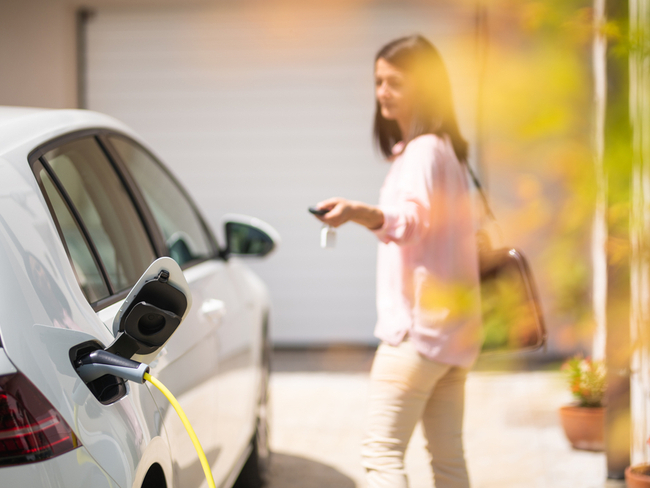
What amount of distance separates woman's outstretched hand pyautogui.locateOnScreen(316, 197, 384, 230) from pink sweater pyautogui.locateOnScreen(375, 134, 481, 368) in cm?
5

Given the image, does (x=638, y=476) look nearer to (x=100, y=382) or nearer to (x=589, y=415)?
(x=589, y=415)

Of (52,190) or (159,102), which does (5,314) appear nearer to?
(52,190)

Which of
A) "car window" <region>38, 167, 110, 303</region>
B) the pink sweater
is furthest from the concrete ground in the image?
"car window" <region>38, 167, 110, 303</region>

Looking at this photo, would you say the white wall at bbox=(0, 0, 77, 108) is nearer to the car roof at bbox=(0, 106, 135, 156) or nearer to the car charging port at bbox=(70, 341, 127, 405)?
the car roof at bbox=(0, 106, 135, 156)

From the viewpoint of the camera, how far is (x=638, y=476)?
108 inches

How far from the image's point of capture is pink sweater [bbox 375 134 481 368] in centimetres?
190

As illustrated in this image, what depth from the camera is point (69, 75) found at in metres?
6.64

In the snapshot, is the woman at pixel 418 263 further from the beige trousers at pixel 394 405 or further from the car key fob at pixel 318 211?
the car key fob at pixel 318 211

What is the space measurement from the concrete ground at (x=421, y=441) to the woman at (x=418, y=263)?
64 centimetres

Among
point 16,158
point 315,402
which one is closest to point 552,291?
point 16,158

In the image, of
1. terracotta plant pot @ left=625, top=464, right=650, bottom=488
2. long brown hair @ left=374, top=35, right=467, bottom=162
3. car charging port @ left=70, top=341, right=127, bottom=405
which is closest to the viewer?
car charging port @ left=70, top=341, right=127, bottom=405

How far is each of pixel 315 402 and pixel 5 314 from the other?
406 centimetres

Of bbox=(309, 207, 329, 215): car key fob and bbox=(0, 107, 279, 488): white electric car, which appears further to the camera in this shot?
bbox=(309, 207, 329, 215): car key fob

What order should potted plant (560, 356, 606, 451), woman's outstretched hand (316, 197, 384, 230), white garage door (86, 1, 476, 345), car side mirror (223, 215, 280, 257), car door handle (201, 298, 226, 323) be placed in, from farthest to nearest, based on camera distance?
white garage door (86, 1, 476, 345)
potted plant (560, 356, 606, 451)
car side mirror (223, 215, 280, 257)
car door handle (201, 298, 226, 323)
woman's outstretched hand (316, 197, 384, 230)
